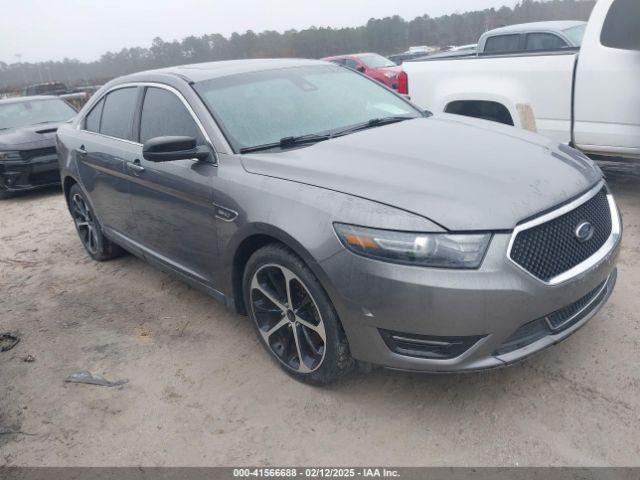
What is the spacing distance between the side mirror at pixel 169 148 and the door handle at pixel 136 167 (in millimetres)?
752

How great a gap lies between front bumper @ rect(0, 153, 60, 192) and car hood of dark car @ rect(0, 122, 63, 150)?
0.20 meters

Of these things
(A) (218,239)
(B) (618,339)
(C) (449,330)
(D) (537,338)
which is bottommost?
(B) (618,339)

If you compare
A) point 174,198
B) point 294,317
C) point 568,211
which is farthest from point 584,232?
point 174,198

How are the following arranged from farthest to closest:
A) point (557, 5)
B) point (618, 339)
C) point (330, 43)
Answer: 1. point (330, 43)
2. point (557, 5)
3. point (618, 339)

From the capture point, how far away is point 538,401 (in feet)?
8.89

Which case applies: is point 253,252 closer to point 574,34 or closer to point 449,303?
point 449,303

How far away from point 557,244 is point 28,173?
319 inches

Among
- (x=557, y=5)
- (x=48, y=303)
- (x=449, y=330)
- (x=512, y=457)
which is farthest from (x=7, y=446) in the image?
(x=557, y=5)

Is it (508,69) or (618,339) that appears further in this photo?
(508,69)

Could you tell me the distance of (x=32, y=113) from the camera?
370 inches

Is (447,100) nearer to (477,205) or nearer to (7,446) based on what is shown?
(477,205)

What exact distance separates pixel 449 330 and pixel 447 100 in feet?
13.5

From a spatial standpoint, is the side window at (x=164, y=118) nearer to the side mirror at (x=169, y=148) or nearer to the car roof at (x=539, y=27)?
the side mirror at (x=169, y=148)

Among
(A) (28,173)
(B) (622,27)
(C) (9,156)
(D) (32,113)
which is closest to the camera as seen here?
(B) (622,27)
